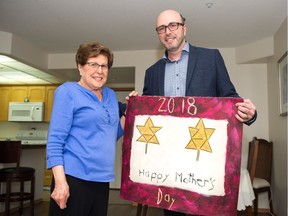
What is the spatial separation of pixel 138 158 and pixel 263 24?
8.84ft

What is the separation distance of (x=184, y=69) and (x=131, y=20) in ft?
6.75

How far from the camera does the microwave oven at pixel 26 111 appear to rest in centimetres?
551

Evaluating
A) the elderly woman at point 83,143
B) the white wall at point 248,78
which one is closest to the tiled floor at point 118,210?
the white wall at point 248,78

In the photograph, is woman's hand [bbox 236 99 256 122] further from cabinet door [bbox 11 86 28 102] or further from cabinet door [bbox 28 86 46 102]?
cabinet door [bbox 11 86 28 102]

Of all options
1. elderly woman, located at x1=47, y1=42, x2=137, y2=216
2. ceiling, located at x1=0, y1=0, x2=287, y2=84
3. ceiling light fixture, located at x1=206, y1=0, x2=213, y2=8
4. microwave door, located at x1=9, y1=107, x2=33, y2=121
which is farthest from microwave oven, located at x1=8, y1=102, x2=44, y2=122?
elderly woman, located at x1=47, y1=42, x2=137, y2=216

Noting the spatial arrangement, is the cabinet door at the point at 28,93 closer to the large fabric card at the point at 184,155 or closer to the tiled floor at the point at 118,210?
the tiled floor at the point at 118,210

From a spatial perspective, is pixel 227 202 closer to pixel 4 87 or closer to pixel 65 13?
pixel 65 13

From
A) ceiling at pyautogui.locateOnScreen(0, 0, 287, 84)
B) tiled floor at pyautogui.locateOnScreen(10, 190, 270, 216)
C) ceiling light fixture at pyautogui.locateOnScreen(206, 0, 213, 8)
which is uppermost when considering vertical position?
ceiling light fixture at pyautogui.locateOnScreen(206, 0, 213, 8)

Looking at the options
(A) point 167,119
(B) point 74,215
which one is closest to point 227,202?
(A) point 167,119

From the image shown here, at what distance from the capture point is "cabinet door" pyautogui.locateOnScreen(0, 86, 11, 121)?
5.84m

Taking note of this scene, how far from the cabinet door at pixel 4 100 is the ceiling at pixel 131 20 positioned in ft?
7.63

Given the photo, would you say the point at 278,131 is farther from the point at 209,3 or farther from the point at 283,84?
the point at 209,3

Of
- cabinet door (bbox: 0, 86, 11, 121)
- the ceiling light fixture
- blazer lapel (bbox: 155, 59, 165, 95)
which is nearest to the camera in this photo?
blazer lapel (bbox: 155, 59, 165, 95)

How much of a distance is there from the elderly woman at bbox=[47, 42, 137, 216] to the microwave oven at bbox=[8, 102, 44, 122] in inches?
182
